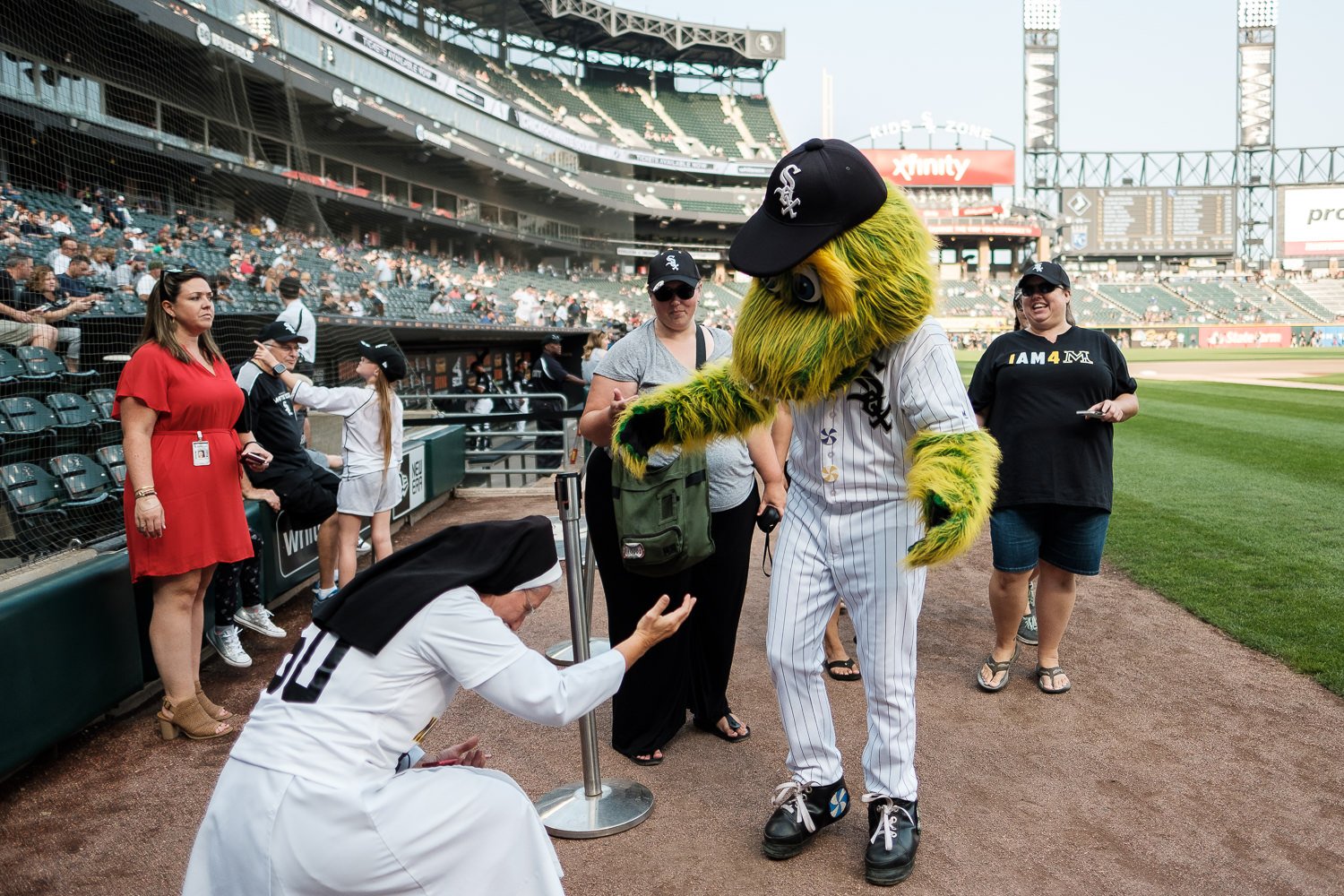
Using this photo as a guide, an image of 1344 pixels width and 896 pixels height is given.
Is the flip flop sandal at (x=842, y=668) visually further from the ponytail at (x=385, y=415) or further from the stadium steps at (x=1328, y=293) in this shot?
the stadium steps at (x=1328, y=293)

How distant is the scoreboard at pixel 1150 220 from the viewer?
71.5 m

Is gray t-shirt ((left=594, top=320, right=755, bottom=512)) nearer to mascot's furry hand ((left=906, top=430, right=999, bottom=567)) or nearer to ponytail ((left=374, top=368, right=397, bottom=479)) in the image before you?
mascot's furry hand ((left=906, top=430, right=999, bottom=567))

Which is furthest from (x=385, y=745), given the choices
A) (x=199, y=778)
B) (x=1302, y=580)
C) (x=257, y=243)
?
(x=257, y=243)

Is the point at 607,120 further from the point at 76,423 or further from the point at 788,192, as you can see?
the point at 788,192

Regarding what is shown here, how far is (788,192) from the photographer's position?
269 cm

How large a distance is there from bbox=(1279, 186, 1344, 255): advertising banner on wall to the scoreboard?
3.92 m

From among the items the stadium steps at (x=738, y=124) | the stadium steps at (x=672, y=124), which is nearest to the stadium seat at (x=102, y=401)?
the stadium steps at (x=672, y=124)

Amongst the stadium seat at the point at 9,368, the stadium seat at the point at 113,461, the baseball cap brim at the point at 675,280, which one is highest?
the baseball cap brim at the point at 675,280

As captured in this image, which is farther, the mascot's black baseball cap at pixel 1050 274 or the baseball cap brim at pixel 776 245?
the mascot's black baseball cap at pixel 1050 274

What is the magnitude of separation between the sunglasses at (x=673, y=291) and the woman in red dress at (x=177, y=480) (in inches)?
77.4

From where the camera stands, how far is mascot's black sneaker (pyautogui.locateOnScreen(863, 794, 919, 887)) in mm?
2771

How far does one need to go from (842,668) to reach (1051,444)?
4.99ft

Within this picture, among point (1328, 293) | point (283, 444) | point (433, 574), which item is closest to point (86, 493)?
point (283, 444)

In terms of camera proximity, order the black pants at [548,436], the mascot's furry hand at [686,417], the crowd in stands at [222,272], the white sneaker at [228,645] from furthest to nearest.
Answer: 1. the black pants at [548,436]
2. the crowd in stands at [222,272]
3. the white sneaker at [228,645]
4. the mascot's furry hand at [686,417]
